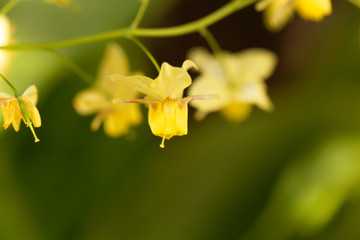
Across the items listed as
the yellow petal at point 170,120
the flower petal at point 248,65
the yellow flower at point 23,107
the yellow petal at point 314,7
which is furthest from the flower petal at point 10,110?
the flower petal at point 248,65

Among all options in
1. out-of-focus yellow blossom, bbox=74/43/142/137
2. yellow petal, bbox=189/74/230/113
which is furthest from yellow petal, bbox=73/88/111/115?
yellow petal, bbox=189/74/230/113

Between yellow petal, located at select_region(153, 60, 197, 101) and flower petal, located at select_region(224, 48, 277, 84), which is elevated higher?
flower petal, located at select_region(224, 48, 277, 84)

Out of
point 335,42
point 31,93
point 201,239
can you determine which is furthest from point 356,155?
point 31,93

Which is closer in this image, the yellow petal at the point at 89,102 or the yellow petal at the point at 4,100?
the yellow petal at the point at 4,100

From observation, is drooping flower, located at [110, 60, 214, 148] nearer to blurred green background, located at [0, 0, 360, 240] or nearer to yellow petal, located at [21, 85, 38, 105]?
yellow petal, located at [21, 85, 38, 105]

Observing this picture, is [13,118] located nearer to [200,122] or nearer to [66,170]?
[66,170]

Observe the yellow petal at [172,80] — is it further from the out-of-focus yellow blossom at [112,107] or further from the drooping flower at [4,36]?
the drooping flower at [4,36]

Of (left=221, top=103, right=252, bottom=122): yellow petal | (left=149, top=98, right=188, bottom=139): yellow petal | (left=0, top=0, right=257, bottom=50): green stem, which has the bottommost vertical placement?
(left=149, top=98, right=188, bottom=139): yellow petal
